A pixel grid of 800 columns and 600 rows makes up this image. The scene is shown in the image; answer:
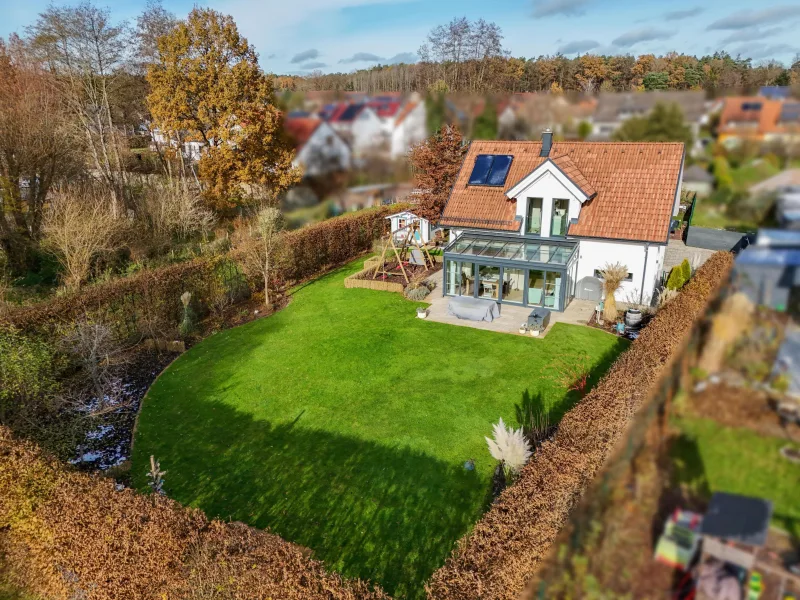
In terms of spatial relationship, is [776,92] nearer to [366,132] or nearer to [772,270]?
[772,270]

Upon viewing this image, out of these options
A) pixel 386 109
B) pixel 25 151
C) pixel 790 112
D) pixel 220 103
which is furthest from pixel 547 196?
pixel 25 151

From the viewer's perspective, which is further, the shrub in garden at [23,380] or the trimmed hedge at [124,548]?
the shrub in garden at [23,380]

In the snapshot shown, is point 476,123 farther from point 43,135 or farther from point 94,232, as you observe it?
point 43,135

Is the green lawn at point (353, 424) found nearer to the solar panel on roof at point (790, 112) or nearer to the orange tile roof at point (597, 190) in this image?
the orange tile roof at point (597, 190)

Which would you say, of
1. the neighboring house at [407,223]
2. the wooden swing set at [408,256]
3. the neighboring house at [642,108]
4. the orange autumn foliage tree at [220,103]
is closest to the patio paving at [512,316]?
the wooden swing set at [408,256]

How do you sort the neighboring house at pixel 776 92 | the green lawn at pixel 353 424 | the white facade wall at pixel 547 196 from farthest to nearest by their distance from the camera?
the white facade wall at pixel 547 196 → the green lawn at pixel 353 424 → the neighboring house at pixel 776 92

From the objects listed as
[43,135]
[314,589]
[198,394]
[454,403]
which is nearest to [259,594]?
[314,589]

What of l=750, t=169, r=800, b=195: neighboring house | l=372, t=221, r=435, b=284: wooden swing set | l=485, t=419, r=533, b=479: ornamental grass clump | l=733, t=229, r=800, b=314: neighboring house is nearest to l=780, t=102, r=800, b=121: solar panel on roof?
l=750, t=169, r=800, b=195: neighboring house
